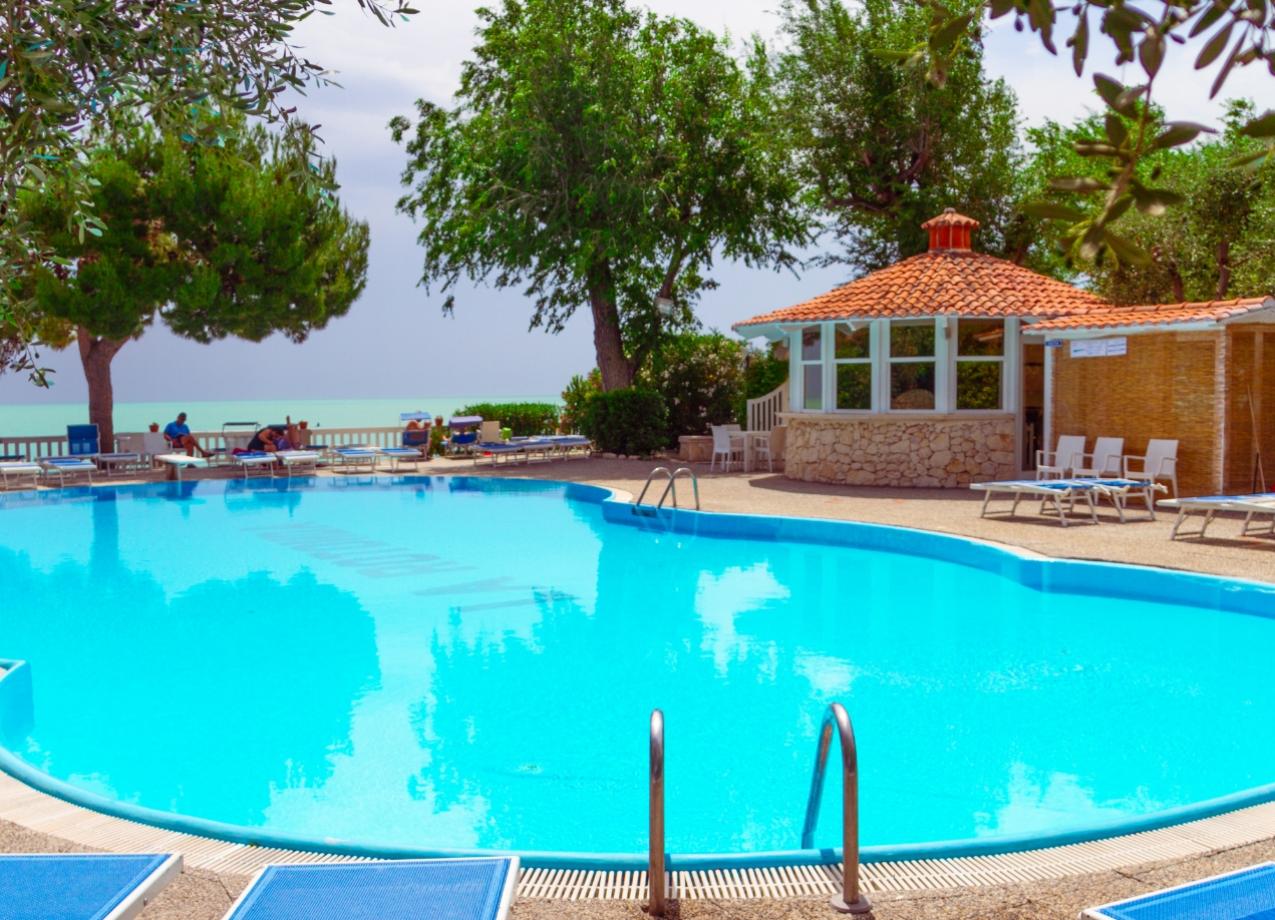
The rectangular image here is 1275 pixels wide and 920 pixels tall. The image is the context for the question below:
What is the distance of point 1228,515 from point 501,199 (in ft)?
49.0

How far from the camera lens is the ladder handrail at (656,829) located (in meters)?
3.85

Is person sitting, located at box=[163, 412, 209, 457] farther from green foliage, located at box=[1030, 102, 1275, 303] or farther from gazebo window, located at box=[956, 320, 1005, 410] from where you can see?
green foliage, located at box=[1030, 102, 1275, 303]

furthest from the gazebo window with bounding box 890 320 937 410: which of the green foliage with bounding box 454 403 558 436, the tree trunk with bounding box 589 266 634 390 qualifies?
the green foliage with bounding box 454 403 558 436

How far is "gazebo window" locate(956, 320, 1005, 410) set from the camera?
17.5 m

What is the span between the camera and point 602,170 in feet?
74.5

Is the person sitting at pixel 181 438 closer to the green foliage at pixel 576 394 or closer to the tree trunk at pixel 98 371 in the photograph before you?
the tree trunk at pixel 98 371

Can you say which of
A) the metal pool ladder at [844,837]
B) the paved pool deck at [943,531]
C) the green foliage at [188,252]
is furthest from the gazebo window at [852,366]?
the metal pool ladder at [844,837]

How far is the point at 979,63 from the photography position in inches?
1014

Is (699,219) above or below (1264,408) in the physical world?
above

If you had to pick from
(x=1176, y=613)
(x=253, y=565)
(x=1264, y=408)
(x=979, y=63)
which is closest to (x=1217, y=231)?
(x=979, y=63)

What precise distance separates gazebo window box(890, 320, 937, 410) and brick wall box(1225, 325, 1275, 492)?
14.1 ft

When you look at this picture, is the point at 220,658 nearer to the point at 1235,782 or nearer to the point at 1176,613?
the point at 1235,782

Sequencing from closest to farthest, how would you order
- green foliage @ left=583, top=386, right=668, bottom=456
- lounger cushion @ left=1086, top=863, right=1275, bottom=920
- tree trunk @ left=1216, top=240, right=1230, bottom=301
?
lounger cushion @ left=1086, top=863, right=1275, bottom=920, green foliage @ left=583, top=386, right=668, bottom=456, tree trunk @ left=1216, top=240, right=1230, bottom=301

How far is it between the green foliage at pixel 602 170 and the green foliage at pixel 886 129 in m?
0.83
